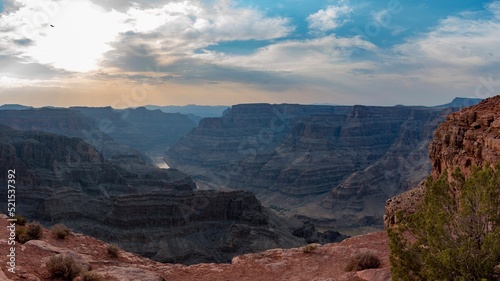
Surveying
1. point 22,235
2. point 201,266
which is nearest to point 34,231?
point 22,235

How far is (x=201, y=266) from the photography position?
21.2 meters

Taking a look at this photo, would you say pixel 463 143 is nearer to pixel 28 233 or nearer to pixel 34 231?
pixel 34 231

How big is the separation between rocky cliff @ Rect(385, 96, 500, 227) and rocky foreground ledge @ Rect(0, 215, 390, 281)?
469 cm

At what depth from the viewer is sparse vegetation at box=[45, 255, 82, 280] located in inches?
556

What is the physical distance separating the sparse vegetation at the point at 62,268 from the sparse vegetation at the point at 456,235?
11678 millimetres

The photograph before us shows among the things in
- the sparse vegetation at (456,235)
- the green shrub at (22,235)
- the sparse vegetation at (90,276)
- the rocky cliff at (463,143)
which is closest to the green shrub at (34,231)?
the green shrub at (22,235)

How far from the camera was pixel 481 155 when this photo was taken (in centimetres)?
2248

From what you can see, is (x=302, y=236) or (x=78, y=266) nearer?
(x=78, y=266)

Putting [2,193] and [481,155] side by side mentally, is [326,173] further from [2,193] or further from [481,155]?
[481,155]

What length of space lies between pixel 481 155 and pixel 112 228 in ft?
230

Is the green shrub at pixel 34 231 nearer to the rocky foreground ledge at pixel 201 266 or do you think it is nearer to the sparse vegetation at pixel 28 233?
the sparse vegetation at pixel 28 233

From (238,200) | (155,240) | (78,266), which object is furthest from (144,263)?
(238,200)

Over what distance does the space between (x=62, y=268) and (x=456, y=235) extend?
13987mm

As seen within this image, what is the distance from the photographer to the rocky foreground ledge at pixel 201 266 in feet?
52.0
